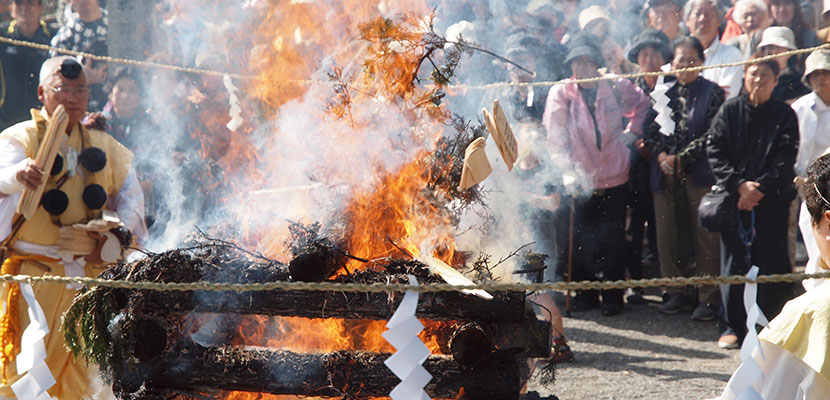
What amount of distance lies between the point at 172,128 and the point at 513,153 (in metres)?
4.73

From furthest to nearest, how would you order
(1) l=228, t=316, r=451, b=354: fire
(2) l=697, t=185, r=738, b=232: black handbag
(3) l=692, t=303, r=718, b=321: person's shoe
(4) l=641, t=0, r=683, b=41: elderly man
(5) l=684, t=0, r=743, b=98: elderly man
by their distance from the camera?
(4) l=641, t=0, r=683, b=41: elderly man
(3) l=692, t=303, r=718, b=321: person's shoe
(5) l=684, t=0, r=743, b=98: elderly man
(2) l=697, t=185, r=738, b=232: black handbag
(1) l=228, t=316, r=451, b=354: fire

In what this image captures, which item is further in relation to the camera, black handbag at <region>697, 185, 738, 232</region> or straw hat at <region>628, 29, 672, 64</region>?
straw hat at <region>628, 29, 672, 64</region>

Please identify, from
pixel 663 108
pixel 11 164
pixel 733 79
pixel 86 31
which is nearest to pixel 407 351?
pixel 11 164

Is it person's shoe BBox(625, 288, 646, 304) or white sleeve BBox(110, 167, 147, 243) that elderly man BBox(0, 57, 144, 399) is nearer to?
white sleeve BBox(110, 167, 147, 243)

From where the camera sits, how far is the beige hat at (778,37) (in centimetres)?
670

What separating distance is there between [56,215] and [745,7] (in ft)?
19.5

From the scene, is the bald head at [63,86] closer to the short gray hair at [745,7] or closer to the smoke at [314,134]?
the smoke at [314,134]

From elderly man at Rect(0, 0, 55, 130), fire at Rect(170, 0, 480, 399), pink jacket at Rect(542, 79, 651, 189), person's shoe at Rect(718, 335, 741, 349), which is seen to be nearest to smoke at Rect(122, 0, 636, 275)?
fire at Rect(170, 0, 480, 399)

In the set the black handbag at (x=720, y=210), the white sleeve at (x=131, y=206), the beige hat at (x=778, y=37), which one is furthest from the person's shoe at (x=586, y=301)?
the white sleeve at (x=131, y=206)

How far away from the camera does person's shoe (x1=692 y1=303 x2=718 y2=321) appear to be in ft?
23.9

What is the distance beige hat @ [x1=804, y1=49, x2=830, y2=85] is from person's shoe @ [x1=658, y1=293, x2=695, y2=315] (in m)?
2.34

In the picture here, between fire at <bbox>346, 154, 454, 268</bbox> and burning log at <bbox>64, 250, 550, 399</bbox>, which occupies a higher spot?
fire at <bbox>346, 154, 454, 268</bbox>

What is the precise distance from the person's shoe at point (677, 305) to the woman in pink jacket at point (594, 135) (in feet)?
1.53

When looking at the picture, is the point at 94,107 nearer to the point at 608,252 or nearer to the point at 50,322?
the point at 50,322
